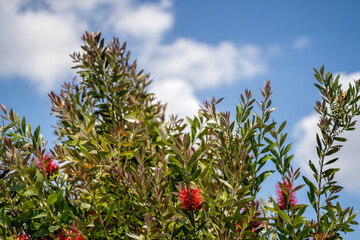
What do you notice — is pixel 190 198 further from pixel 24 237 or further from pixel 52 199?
pixel 24 237

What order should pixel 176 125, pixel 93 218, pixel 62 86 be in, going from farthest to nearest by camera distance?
pixel 62 86, pixel 176 125, pixel 93 218

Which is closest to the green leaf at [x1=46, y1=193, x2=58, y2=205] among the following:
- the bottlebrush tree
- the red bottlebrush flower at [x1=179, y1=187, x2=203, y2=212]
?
the bottlebrush tree

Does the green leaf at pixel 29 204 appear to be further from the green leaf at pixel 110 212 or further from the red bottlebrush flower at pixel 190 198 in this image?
the red bottlebrush flower at pixel 190 198

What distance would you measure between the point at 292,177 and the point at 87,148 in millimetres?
1515

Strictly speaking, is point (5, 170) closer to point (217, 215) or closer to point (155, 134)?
point (155, 134)

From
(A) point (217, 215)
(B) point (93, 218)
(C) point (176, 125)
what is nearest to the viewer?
(A) point (217, 215)

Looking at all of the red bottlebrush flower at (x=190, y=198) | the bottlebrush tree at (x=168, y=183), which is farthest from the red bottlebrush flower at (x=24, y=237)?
the red bottlebrush flower at (x=190, y=198)

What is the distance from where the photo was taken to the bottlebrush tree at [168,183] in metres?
2.20

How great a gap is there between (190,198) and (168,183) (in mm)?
166

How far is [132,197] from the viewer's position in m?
2.49

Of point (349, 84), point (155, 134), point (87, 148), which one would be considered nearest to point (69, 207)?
point (87, 148)

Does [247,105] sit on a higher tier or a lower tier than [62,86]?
lower

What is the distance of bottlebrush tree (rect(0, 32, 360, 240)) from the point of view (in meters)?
2.20

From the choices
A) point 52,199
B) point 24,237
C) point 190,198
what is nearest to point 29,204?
point 52,199
